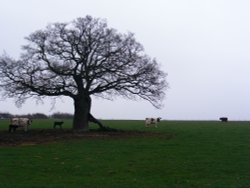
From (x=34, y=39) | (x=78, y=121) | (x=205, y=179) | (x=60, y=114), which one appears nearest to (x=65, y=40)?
(x=34, y=39)

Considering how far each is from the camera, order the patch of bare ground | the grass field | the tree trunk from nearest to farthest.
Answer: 1. the grass field
2. the patch of bare ground
3. the tree trunk

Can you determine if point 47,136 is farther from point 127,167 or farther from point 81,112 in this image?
point 127,167

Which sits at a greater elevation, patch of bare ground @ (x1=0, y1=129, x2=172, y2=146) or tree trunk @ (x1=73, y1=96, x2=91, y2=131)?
tree trunk @ (x1=73, y1=96, x2=91, y2=131)

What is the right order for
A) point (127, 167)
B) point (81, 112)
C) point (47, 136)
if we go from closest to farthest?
point (127, 167)
point (47, 136)
point (81, 112)

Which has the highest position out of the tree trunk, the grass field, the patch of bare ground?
the tree trunk

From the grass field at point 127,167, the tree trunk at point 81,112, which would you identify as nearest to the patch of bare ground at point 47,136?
the tree trunk at point 81,112

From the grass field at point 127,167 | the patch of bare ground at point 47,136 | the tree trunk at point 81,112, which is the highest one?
the tree trunk at point 81,112

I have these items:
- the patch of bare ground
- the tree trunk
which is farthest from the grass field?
the tree trunk

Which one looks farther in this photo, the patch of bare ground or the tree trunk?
the tree trunk

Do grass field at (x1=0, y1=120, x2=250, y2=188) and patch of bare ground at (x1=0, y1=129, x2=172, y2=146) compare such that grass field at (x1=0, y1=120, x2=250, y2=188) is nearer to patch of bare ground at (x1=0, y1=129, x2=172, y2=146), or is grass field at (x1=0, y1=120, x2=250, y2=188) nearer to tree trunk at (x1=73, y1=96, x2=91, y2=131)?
patch of bare ground at (x1=0, y1=129, x2=172, y2=146)

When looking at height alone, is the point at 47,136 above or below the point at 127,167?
above

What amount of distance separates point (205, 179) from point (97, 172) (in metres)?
3.83

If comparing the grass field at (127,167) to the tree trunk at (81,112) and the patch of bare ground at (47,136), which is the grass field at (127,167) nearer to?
the patch of bare ground at (47,136)

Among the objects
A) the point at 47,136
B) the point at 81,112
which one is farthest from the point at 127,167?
the point at 81,112
